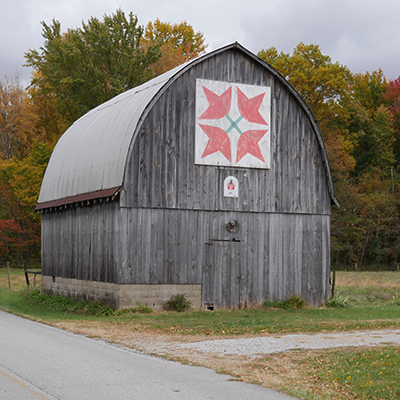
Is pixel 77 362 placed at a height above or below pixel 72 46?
below

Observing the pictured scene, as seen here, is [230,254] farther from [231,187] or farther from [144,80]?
[144,80]

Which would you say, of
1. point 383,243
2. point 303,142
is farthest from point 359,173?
point 303,142

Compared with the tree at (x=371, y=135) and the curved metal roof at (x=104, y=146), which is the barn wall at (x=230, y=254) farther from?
the tree at (x=371, y=135)

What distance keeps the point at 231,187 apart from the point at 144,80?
26983mm

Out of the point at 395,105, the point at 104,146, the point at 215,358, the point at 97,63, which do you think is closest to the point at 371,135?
the point at 395,105

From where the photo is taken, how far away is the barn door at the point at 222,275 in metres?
21.0

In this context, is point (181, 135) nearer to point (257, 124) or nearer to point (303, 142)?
point (257, 124)

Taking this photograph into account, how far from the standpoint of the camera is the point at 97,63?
45406 mm

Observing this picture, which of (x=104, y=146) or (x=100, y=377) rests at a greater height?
(x=104, y=146)

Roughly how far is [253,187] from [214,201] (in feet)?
5.30

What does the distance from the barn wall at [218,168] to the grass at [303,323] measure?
11.7ft

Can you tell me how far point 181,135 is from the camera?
21.0 m

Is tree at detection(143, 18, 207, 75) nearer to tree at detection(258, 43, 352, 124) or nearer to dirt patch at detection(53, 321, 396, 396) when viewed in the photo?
tree at detection(258, 43, 352, 124)

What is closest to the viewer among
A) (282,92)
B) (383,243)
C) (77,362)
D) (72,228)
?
(77,362)
